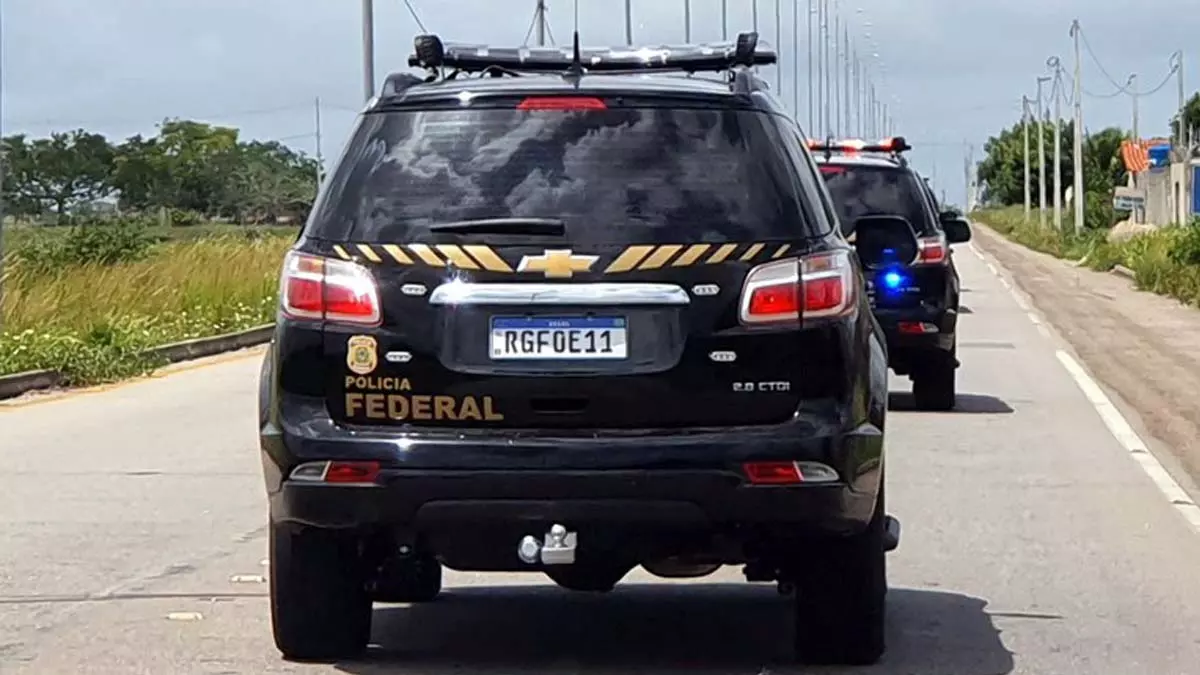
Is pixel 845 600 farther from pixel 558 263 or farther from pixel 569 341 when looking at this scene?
pixel 558 263

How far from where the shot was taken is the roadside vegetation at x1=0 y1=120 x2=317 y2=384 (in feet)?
73.0

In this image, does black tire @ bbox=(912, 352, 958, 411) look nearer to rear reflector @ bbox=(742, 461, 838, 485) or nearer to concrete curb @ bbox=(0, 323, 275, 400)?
concrete curb @ bbox=(0, 323, 275, 400)

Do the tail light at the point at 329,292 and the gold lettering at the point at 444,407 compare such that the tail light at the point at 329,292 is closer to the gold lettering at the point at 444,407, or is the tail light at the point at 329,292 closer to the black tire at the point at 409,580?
the gold lettering at the point at 444,407

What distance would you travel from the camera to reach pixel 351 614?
732 cm

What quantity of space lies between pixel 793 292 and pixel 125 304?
2064 cm

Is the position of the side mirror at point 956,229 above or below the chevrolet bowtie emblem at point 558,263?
below

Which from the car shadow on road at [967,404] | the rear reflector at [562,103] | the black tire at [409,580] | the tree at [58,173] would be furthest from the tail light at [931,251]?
the tree at [58,173]

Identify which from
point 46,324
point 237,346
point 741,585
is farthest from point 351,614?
point 237,346

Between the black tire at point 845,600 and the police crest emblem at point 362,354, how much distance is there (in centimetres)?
160

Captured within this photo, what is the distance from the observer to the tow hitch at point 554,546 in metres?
6.62

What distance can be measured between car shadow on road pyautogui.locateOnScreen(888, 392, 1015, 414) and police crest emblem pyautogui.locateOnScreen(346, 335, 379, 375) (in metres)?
11.0

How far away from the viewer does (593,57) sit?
26.6 ft

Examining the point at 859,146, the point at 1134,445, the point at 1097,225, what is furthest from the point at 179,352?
the point at 1097,225

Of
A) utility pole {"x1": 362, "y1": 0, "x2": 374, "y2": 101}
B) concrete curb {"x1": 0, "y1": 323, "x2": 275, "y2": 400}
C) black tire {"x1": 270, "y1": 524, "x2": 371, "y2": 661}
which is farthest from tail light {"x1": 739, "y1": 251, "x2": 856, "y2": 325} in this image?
utility pole {"x1": 362, "y1": 0, "x2": 374, "y2": 101}
